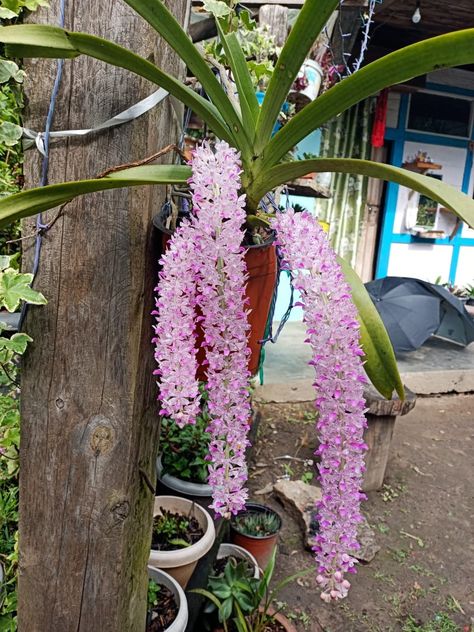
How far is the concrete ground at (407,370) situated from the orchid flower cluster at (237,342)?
316cm

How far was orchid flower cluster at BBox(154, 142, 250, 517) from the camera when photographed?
69 cm

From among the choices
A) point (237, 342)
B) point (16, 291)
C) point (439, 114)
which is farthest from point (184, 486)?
point (439, 114)

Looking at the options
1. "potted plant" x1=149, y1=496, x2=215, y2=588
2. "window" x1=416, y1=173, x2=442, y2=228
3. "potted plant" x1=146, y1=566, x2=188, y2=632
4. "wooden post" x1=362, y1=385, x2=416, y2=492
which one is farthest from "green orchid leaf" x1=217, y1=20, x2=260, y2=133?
"window" x1=416, y1=173, x2=442, y2=228

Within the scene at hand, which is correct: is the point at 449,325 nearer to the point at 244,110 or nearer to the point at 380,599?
the point at 380,599

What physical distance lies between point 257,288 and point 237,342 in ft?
0.58

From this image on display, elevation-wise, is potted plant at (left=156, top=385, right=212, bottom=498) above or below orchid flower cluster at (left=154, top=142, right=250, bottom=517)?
below

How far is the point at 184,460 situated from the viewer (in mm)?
2293

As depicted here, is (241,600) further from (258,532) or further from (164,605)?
(258,532)

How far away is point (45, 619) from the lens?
41.1 inches

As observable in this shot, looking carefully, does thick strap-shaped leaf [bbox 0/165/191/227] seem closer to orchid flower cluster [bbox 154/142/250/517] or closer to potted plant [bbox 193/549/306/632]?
orchid flower cluster [bbox 154/142/250/517]

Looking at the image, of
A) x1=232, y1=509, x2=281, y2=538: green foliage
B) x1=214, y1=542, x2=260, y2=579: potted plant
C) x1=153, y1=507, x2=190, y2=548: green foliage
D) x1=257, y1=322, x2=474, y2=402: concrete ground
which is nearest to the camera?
x1=153, y1=507, x2=190, y2=548: green foliage

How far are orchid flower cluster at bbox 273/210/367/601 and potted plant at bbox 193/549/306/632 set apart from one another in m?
1.21

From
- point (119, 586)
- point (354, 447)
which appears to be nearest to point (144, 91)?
point (354, 447)

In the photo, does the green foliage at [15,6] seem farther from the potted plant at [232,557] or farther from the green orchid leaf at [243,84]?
the potted plant at [232,557]
